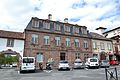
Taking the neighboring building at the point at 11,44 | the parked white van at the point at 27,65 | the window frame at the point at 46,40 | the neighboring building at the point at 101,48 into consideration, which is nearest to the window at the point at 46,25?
the window frame at the point at 46,40

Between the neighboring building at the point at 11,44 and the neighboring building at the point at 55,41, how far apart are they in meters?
1.03

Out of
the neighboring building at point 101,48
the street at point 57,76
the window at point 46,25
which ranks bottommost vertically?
the street at point 57,76

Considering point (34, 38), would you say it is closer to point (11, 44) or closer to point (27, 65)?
point (11, 44)

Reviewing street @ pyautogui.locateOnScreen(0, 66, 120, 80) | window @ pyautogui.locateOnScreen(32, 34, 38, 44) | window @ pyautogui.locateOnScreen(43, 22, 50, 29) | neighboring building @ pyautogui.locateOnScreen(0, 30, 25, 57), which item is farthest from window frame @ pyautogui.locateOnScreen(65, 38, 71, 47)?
street @ pyautogui.locateOnScreen(0, 66, 120, 80)

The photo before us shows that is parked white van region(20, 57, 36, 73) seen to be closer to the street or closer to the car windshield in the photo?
the car windshield

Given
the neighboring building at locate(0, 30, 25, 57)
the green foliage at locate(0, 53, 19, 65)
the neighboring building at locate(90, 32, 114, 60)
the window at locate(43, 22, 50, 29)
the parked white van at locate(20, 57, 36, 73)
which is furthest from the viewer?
the neighboring building at locate(90, 32, 114, 60)

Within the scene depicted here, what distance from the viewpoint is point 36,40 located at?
94.3ft

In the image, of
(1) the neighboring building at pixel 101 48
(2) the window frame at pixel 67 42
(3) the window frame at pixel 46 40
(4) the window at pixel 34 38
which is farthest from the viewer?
(1) the neighboring building at pixel 101 48

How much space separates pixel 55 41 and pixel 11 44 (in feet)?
27.7

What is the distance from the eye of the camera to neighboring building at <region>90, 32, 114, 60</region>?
117 feet

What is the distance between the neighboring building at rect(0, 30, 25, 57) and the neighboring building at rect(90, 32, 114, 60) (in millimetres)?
16631

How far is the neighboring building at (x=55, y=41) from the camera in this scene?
92.8 ft

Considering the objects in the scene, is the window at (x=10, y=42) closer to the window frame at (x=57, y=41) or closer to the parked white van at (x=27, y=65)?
the parked white van at (x=27, y=65)

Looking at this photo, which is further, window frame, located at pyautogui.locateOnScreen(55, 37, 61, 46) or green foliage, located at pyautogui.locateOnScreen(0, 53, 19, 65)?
window frame, located at pyautogui.locateOnScreen(55, 37, 61, 46)
